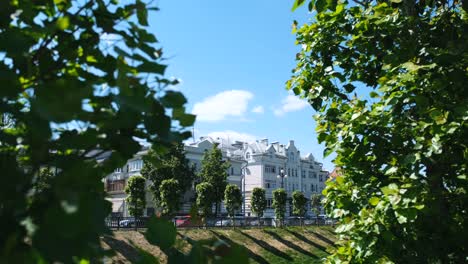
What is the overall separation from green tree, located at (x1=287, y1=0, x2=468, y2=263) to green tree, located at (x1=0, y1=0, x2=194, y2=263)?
2128 millimetres

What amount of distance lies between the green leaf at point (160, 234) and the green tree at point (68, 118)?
0.45ft

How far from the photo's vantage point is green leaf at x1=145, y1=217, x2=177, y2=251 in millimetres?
1133

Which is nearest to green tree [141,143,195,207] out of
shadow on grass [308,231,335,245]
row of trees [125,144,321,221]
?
row of trees [125,144,321,221]

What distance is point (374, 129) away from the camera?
10.8ft

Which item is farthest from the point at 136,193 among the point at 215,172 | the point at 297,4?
the point at 297,4

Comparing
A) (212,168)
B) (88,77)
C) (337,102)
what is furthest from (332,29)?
(212,168)

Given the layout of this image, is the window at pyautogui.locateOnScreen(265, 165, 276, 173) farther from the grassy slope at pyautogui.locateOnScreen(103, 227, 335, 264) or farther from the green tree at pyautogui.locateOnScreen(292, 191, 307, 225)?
the grassy slope at pyautogui.locateOnScreen(103, 227, 335, 264)

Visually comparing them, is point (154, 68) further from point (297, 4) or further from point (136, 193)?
point (136, 193)

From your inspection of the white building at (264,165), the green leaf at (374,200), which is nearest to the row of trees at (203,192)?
the white building at (264,165)

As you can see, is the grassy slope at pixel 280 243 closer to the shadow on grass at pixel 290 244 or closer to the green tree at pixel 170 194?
the shadow on grass at pixel 290 244

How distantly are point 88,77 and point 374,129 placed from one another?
2.52 m

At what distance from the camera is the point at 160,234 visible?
114 centimetres

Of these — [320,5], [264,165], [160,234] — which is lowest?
[160,234]

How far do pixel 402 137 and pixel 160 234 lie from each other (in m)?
2.51
